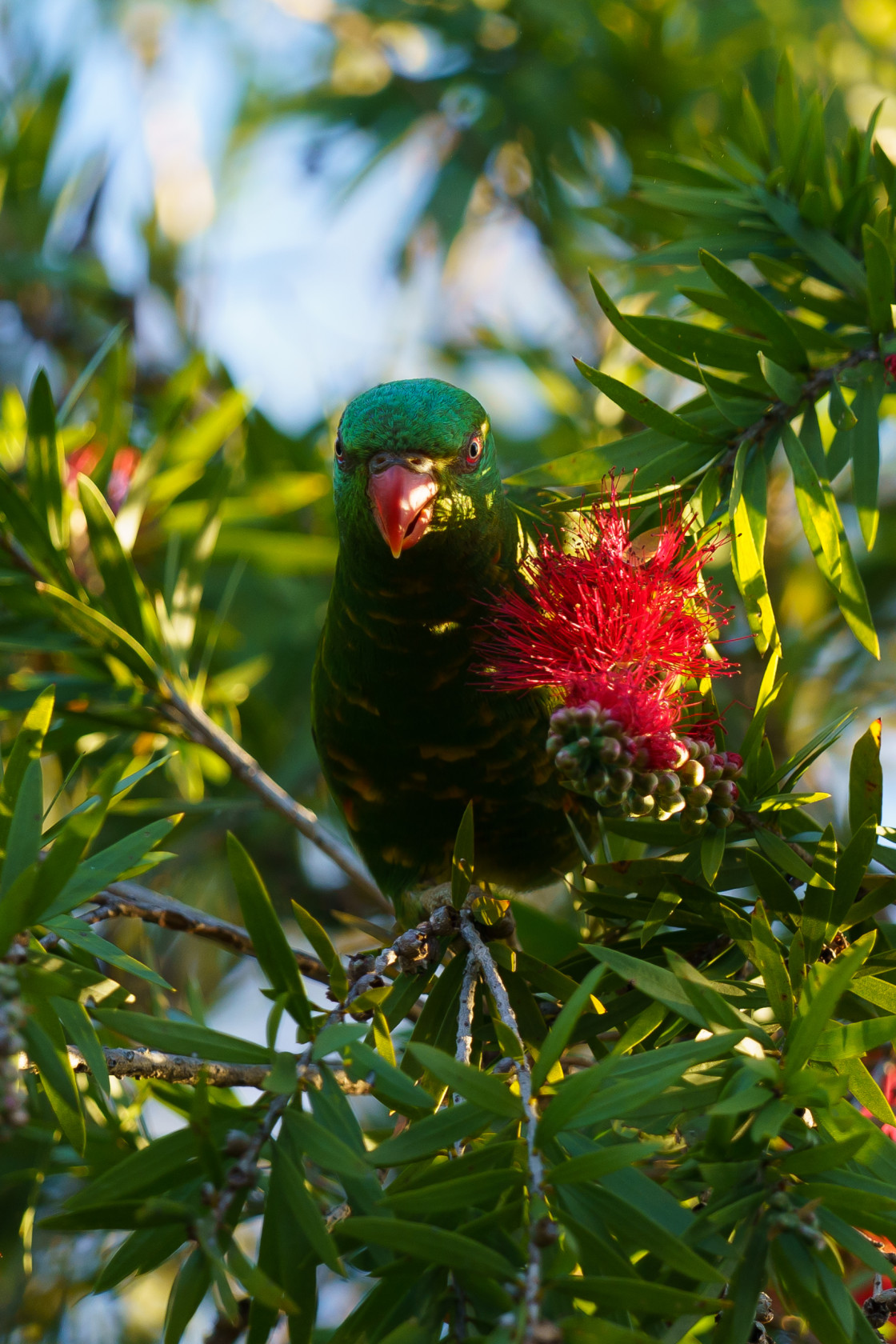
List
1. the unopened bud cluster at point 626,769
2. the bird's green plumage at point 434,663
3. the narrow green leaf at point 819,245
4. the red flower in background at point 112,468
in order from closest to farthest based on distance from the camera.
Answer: the unopened bud cluster at point 626,769
the narrow green leaf at point 819,245
the bird's green plumage at point 434,663
the red flower in background at point 112,468

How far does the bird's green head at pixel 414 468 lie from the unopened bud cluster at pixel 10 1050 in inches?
31.6

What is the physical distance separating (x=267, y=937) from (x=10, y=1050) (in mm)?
→ 200

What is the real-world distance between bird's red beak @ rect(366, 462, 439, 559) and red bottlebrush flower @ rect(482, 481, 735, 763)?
27 cm

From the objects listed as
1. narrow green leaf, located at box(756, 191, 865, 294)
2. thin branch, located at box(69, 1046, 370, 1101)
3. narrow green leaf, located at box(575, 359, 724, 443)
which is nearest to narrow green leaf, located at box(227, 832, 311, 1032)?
thin branch, located at box(69, 1046, 370, 1101)

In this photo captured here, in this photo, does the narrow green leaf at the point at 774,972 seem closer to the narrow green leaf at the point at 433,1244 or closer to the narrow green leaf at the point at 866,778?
the narrow green leaf at the point at 866,778

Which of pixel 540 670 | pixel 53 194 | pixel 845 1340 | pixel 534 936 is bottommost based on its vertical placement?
pixel 534 936

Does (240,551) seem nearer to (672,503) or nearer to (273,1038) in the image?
(672,503)

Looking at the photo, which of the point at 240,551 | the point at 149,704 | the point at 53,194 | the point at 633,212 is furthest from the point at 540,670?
the point at 53,194

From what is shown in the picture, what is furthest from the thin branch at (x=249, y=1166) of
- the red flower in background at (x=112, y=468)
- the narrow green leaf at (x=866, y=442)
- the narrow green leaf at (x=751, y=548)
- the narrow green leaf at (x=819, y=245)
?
the red flower in background at (x=112, y=468)

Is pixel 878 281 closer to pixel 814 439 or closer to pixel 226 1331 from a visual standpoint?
pixel 814 439

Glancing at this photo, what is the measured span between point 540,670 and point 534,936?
34 cm

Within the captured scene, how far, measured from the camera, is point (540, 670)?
1211 mm

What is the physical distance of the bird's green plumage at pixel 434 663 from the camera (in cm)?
150

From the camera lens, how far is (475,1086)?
2.41 feet
